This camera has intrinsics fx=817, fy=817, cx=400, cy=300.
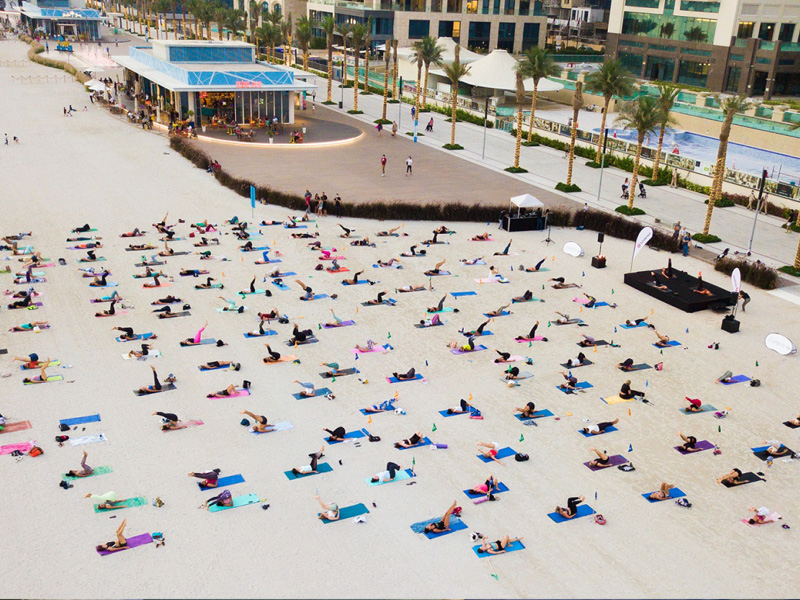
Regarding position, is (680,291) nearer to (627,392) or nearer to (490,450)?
(627,392)

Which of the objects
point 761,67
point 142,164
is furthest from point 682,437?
point 761,67

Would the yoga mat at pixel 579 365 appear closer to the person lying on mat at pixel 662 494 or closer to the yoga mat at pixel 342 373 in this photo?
the yoga mat at pixel 342 373

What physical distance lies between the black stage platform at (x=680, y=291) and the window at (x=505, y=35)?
84346 mm

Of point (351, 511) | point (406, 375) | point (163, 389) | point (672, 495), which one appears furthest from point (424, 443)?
point (163, 389)

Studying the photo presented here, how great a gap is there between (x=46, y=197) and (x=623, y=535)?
35.1m

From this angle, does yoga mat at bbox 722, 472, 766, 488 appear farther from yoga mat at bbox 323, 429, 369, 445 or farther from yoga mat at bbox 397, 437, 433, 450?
yoga mat at bbox 323, 429, 369, 445

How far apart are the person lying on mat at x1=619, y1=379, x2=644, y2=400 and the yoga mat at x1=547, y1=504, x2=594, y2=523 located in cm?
572

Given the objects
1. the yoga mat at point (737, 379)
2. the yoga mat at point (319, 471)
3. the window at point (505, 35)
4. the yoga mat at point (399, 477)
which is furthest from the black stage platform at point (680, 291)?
the window at point (505, 35)

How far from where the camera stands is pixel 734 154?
55625 mm

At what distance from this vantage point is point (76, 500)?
18469mm

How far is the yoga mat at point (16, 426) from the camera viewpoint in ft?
68.9

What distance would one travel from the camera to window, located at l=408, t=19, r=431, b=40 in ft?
351

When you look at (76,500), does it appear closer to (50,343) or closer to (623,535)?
(50,343)

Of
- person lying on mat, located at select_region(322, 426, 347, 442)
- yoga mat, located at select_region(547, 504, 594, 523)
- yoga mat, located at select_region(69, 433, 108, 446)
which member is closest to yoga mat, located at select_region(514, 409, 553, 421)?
yoga mat, located at select_region(547, 504, 594, 523)
